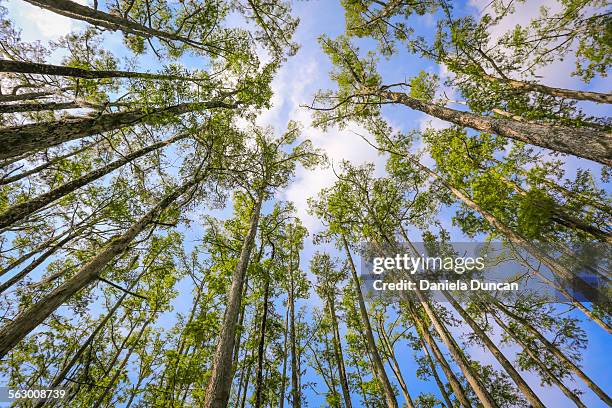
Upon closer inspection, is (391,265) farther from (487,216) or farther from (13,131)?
(13,131)

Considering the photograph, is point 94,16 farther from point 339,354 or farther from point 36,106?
point 339,354

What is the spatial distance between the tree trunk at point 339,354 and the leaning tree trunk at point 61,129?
13.4 meters

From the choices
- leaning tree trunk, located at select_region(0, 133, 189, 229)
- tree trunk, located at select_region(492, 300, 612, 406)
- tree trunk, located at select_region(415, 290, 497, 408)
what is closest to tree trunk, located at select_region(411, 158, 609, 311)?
tree trunk, located at select_region(492, 300, 612, 406)

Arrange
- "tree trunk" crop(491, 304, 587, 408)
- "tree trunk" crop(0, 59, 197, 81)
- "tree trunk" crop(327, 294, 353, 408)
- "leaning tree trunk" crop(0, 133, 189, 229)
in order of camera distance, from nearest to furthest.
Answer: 1. "tree trunk" crop(0, 59, 197, 81)
2. "leaning tree trunk" crop(0, 133, 189, 229)
3. "tree trunk" crop(491, 304, 587, 408)
4. "tree trunk" crop(327, 294, 353, 408)

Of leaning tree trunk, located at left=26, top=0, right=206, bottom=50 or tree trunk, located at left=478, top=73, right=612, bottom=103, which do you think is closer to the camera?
leaning tree trunk, located at left=26, top=0, right=206, bottom=50

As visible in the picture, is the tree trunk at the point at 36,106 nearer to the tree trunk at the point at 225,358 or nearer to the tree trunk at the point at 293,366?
the tree trunk at the point at 225,358

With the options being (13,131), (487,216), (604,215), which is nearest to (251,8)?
(13,131)

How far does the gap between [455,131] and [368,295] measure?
10.5 metres

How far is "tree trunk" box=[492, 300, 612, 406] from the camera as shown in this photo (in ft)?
27.4

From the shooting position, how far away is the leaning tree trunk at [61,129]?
399 centimetres

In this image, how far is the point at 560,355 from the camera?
9.42 m

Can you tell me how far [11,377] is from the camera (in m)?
9.91

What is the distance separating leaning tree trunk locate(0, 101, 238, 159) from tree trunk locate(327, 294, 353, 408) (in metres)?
13.4

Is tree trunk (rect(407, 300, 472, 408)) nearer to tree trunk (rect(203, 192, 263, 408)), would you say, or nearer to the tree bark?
tree trunk (rect(203, 192, 263, 408))
